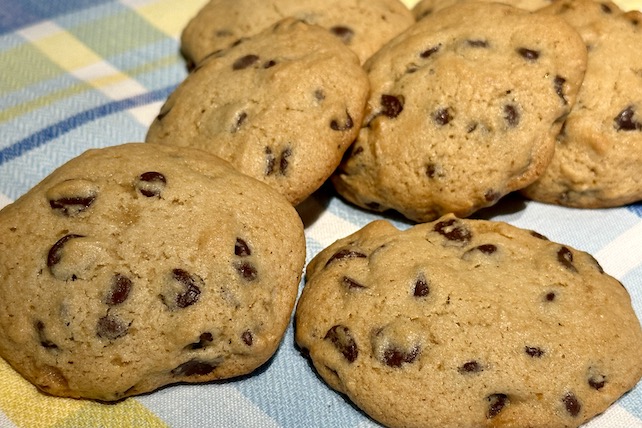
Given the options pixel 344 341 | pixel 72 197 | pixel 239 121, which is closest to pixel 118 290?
pixel 72 197

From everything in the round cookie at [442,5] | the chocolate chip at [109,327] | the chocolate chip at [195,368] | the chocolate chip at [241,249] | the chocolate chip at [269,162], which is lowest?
the chocolate chip at [195,368]

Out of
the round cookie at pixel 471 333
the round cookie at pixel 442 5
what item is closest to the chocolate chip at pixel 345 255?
the round cookie at pixel 471 333

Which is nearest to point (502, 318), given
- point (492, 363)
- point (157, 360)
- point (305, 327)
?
point (492, 363)

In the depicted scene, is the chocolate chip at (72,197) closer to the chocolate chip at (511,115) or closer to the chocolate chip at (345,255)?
the chocolate chip at (345,255)

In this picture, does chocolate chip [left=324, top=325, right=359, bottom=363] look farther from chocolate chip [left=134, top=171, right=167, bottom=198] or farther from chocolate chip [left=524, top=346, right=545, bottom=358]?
chocolate chip [left=134, top=171, right=167, bottom=198]

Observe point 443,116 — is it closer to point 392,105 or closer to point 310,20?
point 392,105

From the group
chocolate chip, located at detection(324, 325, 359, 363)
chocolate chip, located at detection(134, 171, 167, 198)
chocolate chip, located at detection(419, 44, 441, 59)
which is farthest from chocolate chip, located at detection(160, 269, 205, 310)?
chocolate chip, located at detection(419, 44, 441, 59)
